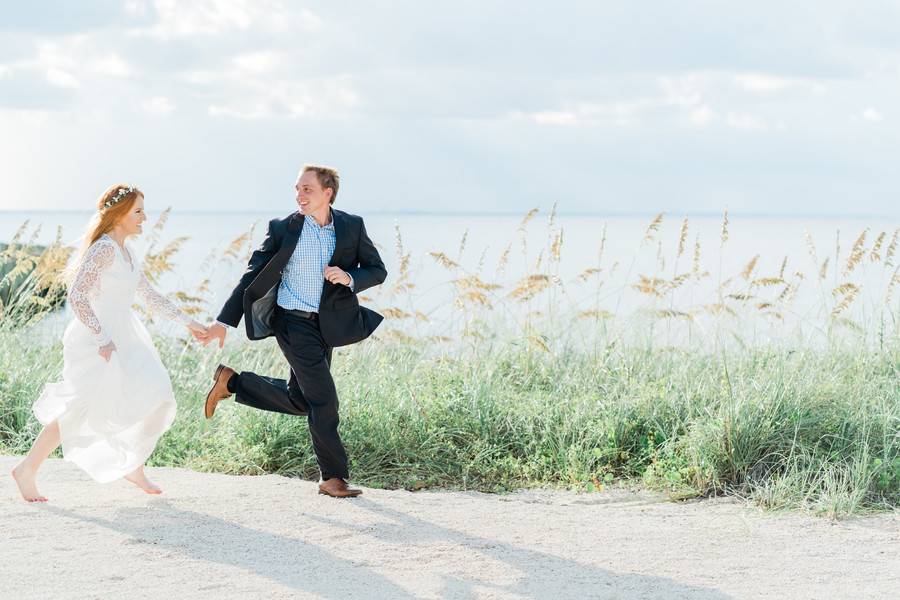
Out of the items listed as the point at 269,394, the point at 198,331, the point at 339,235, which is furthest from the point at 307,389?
the point at 339,235

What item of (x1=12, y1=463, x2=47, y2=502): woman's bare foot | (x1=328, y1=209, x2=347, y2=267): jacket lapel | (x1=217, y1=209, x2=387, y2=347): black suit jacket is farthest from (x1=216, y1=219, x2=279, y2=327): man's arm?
→ (x1=12, y1=463, x2=47, y2=502): woman's bare foot

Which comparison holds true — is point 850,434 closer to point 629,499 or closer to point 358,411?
point 629,499

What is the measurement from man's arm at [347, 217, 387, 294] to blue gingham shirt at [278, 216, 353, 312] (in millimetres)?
177

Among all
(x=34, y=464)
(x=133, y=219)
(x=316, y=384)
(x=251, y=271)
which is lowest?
(x=34, y=464)

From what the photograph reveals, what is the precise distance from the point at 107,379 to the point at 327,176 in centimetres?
160

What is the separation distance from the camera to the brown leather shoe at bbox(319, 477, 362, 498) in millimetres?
5785

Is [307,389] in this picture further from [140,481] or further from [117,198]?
[117,198]

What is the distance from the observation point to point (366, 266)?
5.85 meters

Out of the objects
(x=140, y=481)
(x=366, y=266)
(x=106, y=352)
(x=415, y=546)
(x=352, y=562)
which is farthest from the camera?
(x=366, y=266)

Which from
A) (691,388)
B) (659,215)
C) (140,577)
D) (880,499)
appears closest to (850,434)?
(880,499)

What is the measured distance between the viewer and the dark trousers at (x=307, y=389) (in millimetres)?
5695

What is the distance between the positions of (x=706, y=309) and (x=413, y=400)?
2.53 meters

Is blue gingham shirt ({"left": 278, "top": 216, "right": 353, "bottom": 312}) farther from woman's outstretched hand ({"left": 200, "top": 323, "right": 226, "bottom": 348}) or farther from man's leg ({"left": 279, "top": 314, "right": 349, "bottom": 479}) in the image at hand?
woman's outstretched hand ({"left": 200, "top": 323, "right": 226, "bottom": 348})

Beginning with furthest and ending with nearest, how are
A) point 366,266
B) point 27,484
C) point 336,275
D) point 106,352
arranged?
point 366,266, point 27,484, point 336,275, point 106,352
